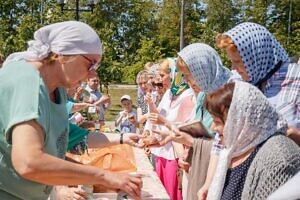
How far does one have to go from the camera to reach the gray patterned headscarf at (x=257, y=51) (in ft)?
8.12

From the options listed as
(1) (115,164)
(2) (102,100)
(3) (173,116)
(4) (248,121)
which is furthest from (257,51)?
(2) (102,100)

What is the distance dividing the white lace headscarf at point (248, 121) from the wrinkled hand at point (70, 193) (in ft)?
2.32

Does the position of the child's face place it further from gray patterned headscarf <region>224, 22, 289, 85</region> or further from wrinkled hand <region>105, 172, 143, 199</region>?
wrinkled hand <region>105, 172, 143, 199</region>

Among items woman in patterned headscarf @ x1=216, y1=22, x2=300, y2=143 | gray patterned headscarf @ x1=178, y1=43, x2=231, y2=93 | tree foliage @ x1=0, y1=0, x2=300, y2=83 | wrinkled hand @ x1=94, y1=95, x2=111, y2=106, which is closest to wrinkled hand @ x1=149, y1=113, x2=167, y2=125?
gray patterned headscarf @ x1=178, y1=43, x2=231, y2=93

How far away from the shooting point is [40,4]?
23.4 metres

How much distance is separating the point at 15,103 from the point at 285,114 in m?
1.24

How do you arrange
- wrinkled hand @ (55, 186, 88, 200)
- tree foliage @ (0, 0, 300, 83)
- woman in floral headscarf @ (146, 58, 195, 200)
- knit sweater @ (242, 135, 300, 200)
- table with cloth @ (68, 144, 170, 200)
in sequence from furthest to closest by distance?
1. tree foliage @ (0, 0, 300, 83)
2. woman in floral headscarf @ (146, 58, 195, 200)
3. table with cloth @ (68, 144, 170, 200)
4. wrinkled hand @ (55, 186, 88, 200)
5. knit sweater @ (242, 135, 300, 200)

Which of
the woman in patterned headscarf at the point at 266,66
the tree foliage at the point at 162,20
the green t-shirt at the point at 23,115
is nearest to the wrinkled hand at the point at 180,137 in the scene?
the woman in patterned headscarf at the point at 266,66

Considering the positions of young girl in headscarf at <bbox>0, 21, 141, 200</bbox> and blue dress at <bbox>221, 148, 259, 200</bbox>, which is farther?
blue dress at <bbox>221, 148, 259, 200</bbox>

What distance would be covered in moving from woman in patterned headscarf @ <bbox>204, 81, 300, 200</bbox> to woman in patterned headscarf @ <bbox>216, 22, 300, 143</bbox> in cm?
38

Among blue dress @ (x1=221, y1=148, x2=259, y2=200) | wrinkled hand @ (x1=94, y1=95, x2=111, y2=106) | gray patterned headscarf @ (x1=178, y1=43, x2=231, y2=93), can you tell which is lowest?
wrinkled hand @ (x1=94, y1=95, x2=111, y2=106)

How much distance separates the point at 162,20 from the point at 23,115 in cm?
3181

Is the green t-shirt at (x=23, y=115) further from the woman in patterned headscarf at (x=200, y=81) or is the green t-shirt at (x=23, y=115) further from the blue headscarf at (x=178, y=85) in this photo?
the blue headscarf at (x=178, y=85)

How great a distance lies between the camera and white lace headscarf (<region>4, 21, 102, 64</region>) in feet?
5.89
